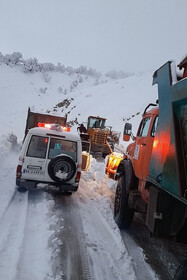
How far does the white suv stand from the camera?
21.7 ft

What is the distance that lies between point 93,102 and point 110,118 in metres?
9.88

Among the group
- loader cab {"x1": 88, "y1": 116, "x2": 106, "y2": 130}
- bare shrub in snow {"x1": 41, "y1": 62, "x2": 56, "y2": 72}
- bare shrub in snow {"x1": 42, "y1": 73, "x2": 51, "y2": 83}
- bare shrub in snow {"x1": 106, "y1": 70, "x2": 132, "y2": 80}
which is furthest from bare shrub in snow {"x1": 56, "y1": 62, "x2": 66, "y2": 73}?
loader cab {"x1": 88, "y1": 116, "x2": 106, "y2": 130}

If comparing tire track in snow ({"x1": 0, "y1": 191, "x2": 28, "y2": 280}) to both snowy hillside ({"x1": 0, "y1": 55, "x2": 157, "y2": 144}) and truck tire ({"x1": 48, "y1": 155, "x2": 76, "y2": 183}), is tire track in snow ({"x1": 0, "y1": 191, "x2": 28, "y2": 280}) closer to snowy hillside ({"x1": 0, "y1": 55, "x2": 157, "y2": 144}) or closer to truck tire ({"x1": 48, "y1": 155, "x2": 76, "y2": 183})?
truck tire ({"x1": 48, "y1": 155, "x2": 76, "y2": 183})

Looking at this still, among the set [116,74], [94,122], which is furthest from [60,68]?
[94,122]

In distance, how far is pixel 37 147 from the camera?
275 inches

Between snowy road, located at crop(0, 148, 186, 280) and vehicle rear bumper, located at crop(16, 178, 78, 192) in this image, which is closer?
snowy road, located at crop(0, 148, 186, 280)

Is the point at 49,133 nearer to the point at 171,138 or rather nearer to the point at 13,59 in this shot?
the point at 171,138

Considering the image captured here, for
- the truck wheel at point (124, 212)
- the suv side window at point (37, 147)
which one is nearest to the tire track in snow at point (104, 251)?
the truck wheel at point (124, 212)

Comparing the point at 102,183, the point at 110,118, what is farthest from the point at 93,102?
the point at 102,183

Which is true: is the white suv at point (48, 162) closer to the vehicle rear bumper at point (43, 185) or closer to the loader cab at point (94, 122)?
the vehicle rear bumper at point (43, 185)

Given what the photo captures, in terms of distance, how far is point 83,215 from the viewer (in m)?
5.89

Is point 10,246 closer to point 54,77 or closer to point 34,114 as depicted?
point 34,114

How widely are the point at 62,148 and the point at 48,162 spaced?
23.8 inches

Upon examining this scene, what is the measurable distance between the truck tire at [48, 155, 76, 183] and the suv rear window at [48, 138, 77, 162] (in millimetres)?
454
